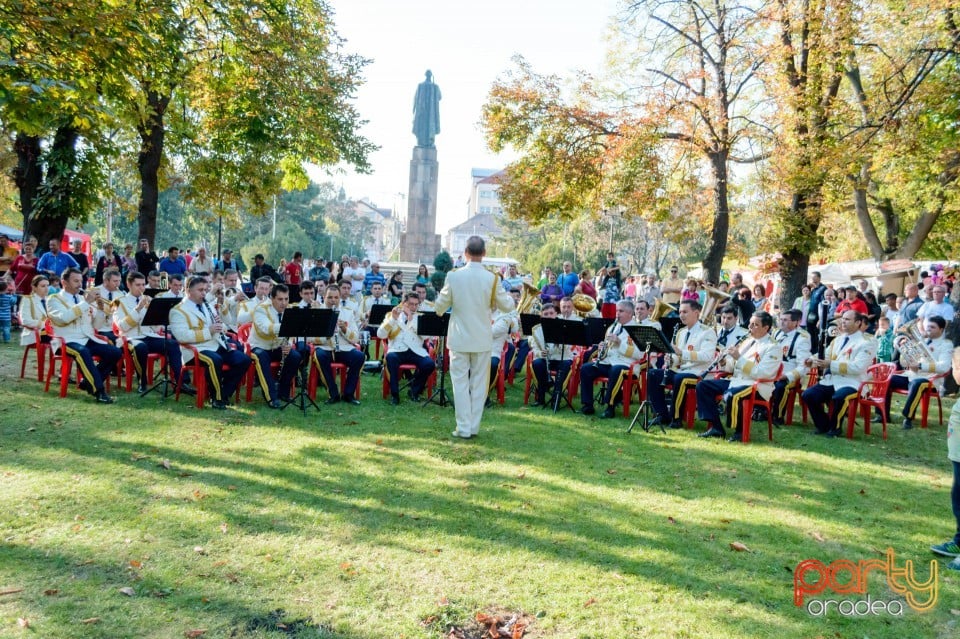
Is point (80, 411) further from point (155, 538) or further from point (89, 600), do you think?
point (89, 600)

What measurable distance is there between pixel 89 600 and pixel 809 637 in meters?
4.19

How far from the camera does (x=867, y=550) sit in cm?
547

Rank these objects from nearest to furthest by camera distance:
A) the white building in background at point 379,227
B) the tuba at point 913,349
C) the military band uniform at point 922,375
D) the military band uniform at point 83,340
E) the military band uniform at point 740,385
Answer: the military band uniform at point 740,385 < the military band uniform at point 83,340 < the military band uniform at point 922,375 < the tuba at point 913,349 < the white building in background at point 379,227

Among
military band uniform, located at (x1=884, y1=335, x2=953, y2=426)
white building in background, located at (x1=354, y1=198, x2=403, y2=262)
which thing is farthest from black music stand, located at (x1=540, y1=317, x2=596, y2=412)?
white building in background, located at (x1=354, y1=198, x2=403, y2=262)

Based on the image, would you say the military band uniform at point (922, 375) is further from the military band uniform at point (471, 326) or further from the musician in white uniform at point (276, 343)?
the musician in white uniform at point (276, 343)

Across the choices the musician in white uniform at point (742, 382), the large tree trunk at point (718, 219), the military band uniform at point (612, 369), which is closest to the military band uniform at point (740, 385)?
the musician in white uniform at point (742, 382)

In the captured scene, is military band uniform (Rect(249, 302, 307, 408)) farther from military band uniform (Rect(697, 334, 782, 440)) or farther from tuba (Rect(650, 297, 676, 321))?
tuba (Rect(650, 297, 676, 321))

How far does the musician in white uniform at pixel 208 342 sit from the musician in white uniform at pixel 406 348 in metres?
2.12

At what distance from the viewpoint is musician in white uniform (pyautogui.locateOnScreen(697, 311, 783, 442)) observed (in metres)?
9.06

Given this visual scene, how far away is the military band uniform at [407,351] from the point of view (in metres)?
10.6

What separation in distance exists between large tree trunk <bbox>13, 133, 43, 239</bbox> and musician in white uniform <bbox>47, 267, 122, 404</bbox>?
1010cm

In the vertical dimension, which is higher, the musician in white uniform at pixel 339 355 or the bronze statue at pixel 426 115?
the bronze statue at pixel 426 115

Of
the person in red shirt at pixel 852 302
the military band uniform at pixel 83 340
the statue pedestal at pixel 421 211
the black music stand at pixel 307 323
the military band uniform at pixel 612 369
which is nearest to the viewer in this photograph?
the black music stand at pixel 307 323

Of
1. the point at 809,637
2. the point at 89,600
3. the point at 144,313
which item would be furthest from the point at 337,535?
the point at 144,313
